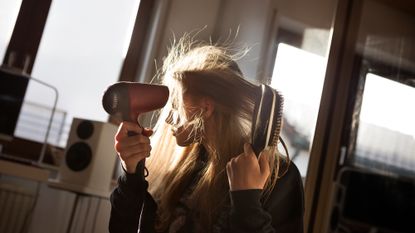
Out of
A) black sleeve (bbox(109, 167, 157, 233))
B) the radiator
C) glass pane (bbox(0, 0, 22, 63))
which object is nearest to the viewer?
black sleeve (bbox(109, 167, 157, 233))

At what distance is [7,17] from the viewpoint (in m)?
1.15

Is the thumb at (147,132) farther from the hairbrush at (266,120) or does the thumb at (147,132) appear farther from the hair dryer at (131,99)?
the hairbrush at (266,120)

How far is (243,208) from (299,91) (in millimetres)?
226

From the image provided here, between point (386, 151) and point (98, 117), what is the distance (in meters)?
0.65

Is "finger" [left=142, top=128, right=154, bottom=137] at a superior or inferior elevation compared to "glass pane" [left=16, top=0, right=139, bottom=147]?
inferior

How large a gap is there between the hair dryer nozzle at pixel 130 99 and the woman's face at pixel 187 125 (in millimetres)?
44

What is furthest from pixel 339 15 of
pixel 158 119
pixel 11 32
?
pixel 11 32

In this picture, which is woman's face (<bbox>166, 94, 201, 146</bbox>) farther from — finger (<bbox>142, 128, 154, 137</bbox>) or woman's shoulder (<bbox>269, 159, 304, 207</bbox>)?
woman's shoulder (<bbox>269, 159, 304, 207</bbox>)

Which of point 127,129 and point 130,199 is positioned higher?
point 127,129

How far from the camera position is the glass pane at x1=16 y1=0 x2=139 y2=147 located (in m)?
0.95

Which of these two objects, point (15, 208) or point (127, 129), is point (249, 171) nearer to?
point (127, 129)

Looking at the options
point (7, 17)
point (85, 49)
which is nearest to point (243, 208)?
point (85, 49)

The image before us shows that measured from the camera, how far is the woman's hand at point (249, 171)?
65cm

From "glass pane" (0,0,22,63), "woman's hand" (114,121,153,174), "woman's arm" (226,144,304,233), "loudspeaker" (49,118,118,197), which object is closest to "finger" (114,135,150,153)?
"woman's hand" (114,121,153,174)
